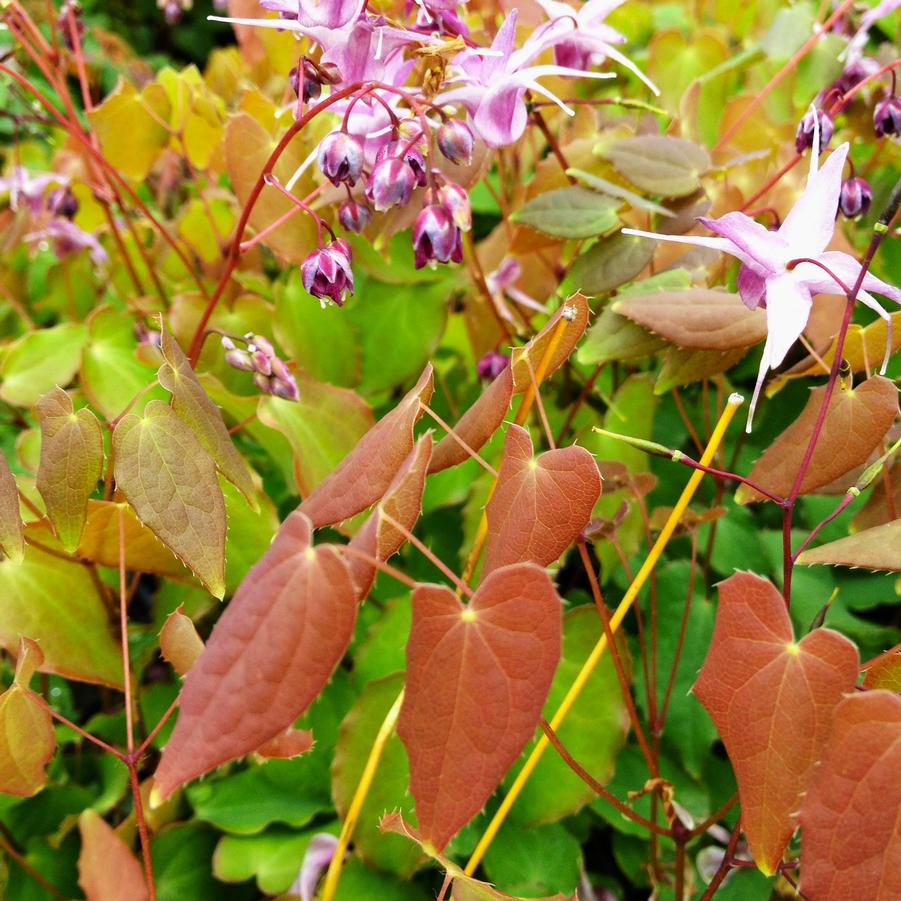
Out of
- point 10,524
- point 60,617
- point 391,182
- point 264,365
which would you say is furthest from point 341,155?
point 60,617

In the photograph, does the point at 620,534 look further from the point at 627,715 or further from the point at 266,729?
the point at 266,729

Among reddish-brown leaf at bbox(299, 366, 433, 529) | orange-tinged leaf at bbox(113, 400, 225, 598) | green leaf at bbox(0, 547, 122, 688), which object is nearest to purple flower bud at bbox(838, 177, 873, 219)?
reddish-brown leaf at bbox(299, 366, 433, 529)

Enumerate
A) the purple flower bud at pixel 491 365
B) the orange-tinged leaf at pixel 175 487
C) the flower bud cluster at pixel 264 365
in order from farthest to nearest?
the purple flower bud at pixel 491 365 < the flower bud cluster at pixel 264 365 < the orange-tinged leaf at pixel 175 487

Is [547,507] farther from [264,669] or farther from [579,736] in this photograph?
[579,736]

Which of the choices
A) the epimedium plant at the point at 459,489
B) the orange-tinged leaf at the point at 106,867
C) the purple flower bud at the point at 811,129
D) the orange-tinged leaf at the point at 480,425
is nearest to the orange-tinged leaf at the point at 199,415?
the epimedium plant at the point at 459,489

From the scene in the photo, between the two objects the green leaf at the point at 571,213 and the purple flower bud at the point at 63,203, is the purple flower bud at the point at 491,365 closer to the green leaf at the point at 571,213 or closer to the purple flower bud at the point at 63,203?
the green leaf at the point at 571,213

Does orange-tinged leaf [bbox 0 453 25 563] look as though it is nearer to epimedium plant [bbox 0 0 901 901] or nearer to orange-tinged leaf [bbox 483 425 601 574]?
epimedium plant [bbox 0 0 901 901]
